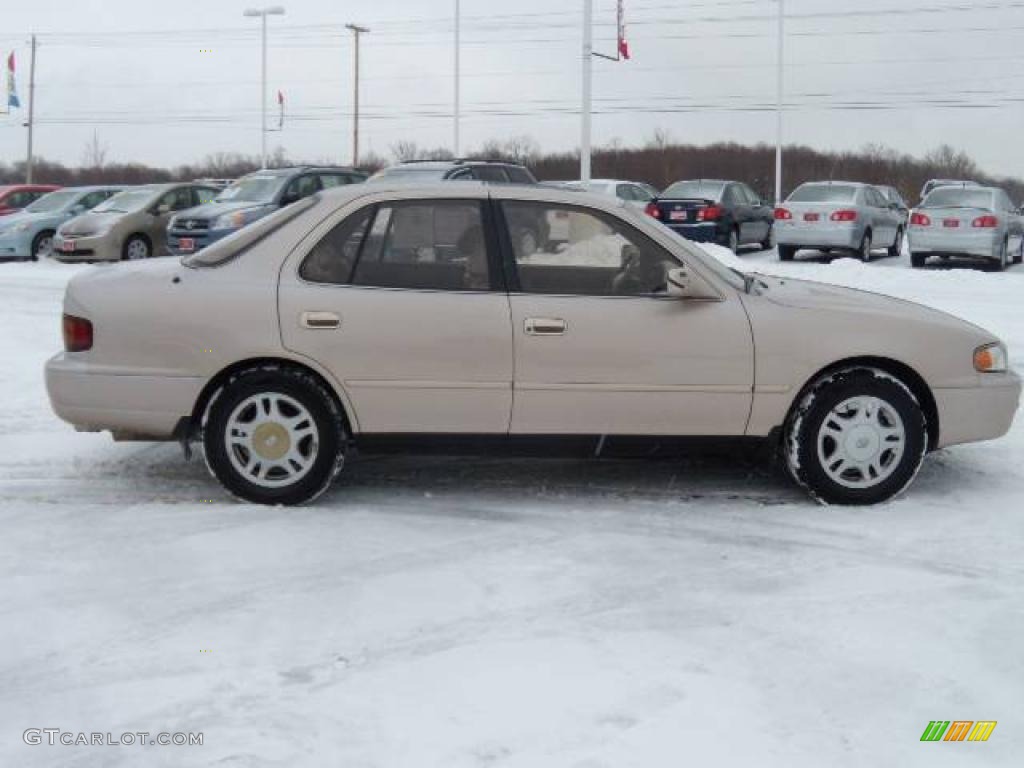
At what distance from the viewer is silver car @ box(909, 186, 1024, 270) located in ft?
71.2

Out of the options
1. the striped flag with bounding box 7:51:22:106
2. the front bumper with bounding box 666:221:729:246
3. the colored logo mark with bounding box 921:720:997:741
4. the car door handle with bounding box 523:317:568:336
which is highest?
the striped flag with bounding box 7:51:22:106

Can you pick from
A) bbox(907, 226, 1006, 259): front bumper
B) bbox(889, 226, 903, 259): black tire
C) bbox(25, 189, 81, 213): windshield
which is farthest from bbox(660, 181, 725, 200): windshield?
bbox(25, 189, 81, 213): windshield

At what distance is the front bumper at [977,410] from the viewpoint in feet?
20.1

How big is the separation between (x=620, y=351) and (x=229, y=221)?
15542 mm

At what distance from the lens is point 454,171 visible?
18000 millimetres

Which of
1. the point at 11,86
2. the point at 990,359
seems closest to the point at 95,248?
the point at 990,359

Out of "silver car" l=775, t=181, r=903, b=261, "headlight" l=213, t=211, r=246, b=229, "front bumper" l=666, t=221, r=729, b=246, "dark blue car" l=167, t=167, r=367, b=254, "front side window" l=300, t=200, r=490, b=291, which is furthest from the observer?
"front bumper" l=666, t=221, r=729, b=246

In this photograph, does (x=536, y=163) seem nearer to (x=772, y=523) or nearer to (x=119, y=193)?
(x=119, y=193)

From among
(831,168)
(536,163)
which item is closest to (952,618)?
(536,163)

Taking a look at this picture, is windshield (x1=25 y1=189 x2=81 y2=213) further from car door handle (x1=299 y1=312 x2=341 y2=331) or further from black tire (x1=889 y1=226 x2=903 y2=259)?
car door handle (x1=299 y1=312 x2=341 y2=331)

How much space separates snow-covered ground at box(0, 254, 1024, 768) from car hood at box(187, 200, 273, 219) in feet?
46.2

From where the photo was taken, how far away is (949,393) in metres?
6.12
